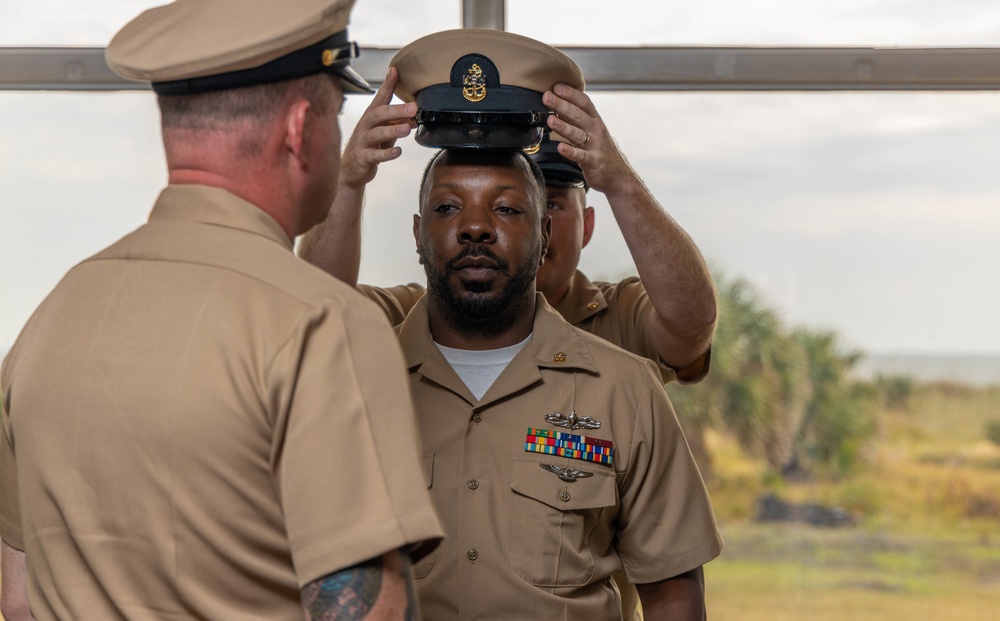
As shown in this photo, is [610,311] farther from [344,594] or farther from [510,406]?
[344,594]

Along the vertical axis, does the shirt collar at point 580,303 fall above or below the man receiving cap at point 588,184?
below

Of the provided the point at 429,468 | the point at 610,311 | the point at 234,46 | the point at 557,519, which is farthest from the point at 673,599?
the point at 234,46

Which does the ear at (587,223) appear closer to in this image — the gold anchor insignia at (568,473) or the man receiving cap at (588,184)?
the man receiving cap at (588,184)

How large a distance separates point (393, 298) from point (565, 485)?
698 mm

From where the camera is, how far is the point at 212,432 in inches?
41.1

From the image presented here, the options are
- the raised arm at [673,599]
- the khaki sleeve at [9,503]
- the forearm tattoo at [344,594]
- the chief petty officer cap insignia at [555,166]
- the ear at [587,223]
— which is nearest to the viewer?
the forearm tattoo at [344,594]

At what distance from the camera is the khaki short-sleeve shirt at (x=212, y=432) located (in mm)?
1041

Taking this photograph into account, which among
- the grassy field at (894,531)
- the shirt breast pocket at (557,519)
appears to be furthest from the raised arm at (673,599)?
the grassy field at (894,531)

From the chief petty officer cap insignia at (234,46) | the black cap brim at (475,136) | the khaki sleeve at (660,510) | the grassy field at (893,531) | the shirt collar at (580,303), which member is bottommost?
the grassy field at (893,531)

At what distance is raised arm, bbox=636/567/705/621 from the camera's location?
1.83 metres

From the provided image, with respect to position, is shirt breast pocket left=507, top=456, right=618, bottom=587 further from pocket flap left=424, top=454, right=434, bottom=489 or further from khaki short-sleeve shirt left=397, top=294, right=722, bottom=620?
pocket flap left=424, top=454, right=434, bottom=489

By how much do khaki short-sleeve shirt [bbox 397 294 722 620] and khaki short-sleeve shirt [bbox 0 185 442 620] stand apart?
647mm

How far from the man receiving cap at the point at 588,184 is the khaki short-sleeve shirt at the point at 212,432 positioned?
760mm

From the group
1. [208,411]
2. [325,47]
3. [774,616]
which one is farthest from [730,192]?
[208,411]
